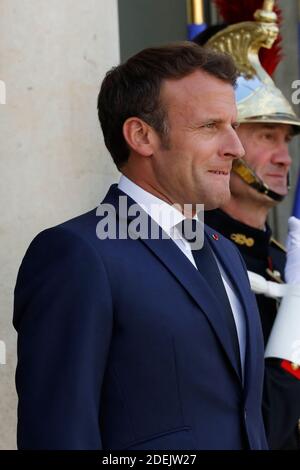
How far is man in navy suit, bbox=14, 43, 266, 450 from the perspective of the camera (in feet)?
8.05

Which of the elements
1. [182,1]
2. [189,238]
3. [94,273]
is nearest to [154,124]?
[189,238]

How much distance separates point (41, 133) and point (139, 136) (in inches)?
22.1

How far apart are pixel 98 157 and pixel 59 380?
1.19 m

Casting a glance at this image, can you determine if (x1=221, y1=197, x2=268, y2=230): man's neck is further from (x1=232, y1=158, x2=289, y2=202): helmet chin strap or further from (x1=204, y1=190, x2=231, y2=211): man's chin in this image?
(x1=204, y1=190, x2=231, y2=211): man's chin

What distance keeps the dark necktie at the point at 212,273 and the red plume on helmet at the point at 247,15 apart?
5.50ft

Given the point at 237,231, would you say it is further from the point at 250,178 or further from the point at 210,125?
the point at 210,125

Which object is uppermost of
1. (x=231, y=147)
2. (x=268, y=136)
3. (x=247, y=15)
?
(x=247, y=15)

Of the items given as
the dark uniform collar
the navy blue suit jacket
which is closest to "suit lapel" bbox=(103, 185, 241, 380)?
Result: the navy blue suit jacket

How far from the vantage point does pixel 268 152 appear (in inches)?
161

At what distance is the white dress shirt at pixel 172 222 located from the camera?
9.00ft

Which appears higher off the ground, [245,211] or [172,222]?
[172,222]

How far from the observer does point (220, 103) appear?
9.43ft

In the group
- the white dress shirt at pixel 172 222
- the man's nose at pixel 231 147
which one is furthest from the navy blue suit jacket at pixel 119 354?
the man's nose at pixel 231 147

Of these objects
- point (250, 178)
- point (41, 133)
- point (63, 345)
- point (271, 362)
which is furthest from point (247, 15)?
point (63, 345)
